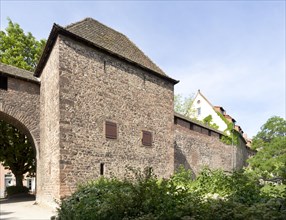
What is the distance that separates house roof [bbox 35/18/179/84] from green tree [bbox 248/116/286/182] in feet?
36.9

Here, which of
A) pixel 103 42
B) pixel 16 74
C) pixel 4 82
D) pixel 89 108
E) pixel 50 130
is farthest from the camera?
pixel 103 42

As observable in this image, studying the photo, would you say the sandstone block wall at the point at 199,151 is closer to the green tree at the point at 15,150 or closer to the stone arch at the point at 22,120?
the stone arch at the point at 22,120

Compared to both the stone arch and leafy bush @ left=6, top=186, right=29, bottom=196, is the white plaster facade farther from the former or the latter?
the stone arch

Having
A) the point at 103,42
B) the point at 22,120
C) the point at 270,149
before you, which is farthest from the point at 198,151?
the point at 22,120

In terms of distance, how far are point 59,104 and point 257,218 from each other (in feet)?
33.9

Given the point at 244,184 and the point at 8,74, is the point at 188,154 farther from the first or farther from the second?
the point at 244,184

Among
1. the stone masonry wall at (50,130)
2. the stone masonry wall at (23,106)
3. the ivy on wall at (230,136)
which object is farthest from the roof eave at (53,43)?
the ivy on wall at (230,136)

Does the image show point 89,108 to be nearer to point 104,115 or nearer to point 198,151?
point 104,115

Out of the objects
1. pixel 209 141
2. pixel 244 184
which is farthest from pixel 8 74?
pixel 209 141

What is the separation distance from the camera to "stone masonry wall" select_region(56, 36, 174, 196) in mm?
12789

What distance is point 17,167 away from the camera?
22.7 metres

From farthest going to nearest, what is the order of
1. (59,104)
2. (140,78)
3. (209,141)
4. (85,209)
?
1. (209,141)
2. (140,78)
3. (59,104)
4. (85,209)

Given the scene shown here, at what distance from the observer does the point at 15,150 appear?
71.3ft

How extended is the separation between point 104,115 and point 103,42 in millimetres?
4138
